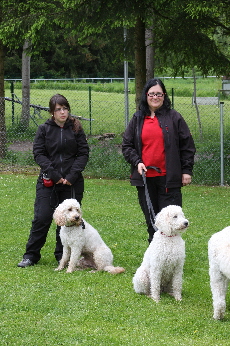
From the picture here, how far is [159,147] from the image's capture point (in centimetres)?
611

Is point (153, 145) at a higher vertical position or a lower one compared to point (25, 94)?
lower

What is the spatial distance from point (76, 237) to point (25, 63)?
15894 millimetres

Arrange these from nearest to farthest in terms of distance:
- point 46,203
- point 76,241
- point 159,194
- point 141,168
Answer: point 141,168 < point 159,194 < point 76,241 < point 46,203

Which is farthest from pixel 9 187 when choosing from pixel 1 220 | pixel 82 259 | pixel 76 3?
pixel 82 259

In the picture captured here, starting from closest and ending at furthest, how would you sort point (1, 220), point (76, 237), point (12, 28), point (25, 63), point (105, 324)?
point (105, 324) → point (76, 237) → point (1, 220) → point (12, 28) → point (25, 63)

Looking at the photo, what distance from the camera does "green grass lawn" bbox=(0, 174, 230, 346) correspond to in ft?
15.9

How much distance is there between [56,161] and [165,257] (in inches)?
72.3

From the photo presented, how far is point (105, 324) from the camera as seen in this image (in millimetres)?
5121

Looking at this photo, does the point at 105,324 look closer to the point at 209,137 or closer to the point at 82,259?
the point at 82,259

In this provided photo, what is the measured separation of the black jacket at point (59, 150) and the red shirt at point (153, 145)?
3.24ft

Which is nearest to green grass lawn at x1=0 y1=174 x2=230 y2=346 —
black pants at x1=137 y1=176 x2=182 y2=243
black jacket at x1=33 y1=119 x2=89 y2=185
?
black pants at x1=137 y1=176 x2=182 y2=243

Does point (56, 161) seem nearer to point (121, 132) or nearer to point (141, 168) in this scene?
point (141, 168)

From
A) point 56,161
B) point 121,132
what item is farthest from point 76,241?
point 121,132

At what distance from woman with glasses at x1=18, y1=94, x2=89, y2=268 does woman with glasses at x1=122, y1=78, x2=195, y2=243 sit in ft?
2.75
